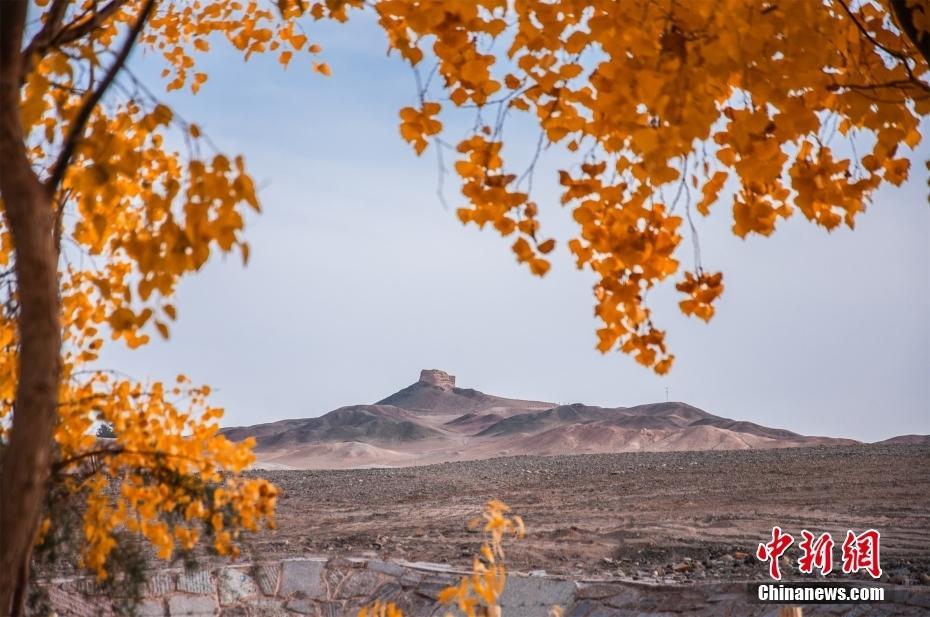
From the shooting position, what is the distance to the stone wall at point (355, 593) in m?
5.26

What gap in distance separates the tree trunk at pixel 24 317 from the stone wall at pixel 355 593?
12.0 ft

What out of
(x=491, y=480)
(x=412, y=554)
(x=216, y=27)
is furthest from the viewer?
(x=491, y=480)

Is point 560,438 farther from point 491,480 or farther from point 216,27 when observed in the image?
point 216,27

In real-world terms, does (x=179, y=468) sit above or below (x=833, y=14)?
below

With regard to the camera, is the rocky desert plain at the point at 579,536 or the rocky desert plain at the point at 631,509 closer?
the rocky desert plain at the point at 579,536

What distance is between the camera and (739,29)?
2287 millimetres

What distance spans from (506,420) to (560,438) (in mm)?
8884

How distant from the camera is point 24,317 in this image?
1916 millimetres

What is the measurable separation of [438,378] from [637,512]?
53493mm

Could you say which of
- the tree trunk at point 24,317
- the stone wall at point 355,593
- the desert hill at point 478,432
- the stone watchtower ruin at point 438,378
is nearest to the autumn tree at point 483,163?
the tree trunk at point 24,317

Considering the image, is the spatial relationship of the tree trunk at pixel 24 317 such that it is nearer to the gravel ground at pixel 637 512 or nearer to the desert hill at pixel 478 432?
the gravel ground at pixel 637 512

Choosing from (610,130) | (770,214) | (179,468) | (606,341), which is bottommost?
(179,468)

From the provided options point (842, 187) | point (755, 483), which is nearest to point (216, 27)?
point (842, 187)

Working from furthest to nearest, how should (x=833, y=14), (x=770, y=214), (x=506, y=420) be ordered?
(x=506, y=420)
(x=833, y=14)
(x=770, y=214)
